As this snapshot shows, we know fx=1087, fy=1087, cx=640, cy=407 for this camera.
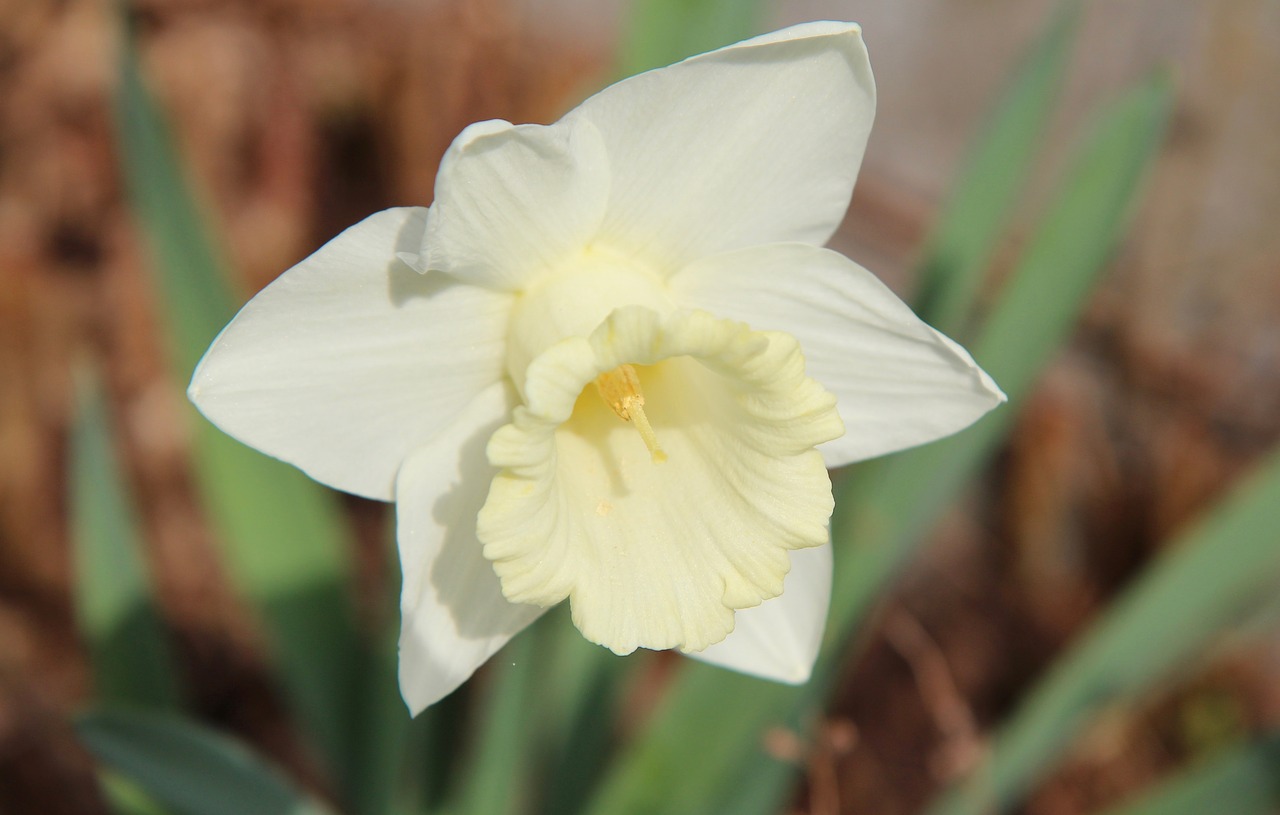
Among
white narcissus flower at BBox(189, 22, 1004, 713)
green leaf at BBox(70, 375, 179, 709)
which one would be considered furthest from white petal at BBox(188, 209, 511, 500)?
green leaf at BBox(70, 375, 179, 709)

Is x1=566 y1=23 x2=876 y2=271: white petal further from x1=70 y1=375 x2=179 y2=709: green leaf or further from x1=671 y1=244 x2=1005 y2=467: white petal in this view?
x1=70 y1=375 x2=179 y2=709: green leaf

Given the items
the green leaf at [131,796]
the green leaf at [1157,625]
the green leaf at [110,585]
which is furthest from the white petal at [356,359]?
the green leaf at [1157,625]

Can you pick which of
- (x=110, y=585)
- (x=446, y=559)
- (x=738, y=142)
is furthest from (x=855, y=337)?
(x=110, y=585)

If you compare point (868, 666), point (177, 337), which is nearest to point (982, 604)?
point (868, 666)

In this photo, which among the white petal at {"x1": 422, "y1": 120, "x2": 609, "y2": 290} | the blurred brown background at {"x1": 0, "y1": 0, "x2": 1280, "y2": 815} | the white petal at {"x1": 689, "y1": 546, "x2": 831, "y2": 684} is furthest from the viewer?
the blurred brown background at {"x1": 0, "y1": 0, "x2": 1280, "y2": 815}

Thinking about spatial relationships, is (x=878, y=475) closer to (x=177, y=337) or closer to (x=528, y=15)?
(x=177, y=337)

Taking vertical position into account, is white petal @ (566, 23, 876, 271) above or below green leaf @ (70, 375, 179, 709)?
above
